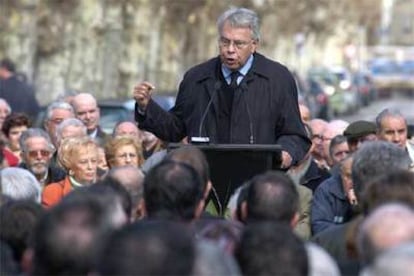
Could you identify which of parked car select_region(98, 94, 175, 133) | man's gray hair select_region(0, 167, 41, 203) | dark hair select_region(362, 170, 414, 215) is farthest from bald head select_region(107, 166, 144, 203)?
parked car select_region(98, 94, 175, 133)

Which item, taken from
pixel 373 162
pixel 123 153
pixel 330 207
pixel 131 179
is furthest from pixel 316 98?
pixel 131 179

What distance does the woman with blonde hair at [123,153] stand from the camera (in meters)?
12.8

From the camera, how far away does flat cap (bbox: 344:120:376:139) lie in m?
13.8

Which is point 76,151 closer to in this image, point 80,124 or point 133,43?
point 80,124

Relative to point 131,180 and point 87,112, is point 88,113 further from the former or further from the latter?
point 131,180

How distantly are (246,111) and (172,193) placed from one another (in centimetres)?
284

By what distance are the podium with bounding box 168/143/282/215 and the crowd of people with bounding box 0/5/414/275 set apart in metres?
0.05

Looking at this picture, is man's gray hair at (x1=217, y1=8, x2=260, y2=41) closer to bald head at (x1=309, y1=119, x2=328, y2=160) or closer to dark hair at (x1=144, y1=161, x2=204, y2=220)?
dark hair at (x1=144, y1=161, x2=204, y2=220)

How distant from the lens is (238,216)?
8.63 m

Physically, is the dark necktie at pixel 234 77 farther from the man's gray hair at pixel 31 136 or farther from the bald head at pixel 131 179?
the man's gray hair at pixel 31 136

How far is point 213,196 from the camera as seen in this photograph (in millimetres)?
10422

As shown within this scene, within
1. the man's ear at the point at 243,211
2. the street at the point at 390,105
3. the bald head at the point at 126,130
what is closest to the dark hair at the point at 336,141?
the bald head at the point at 126,130

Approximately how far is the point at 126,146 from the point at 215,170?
2555 mm

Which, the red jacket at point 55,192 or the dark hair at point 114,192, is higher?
the dark hair at point 114,192
